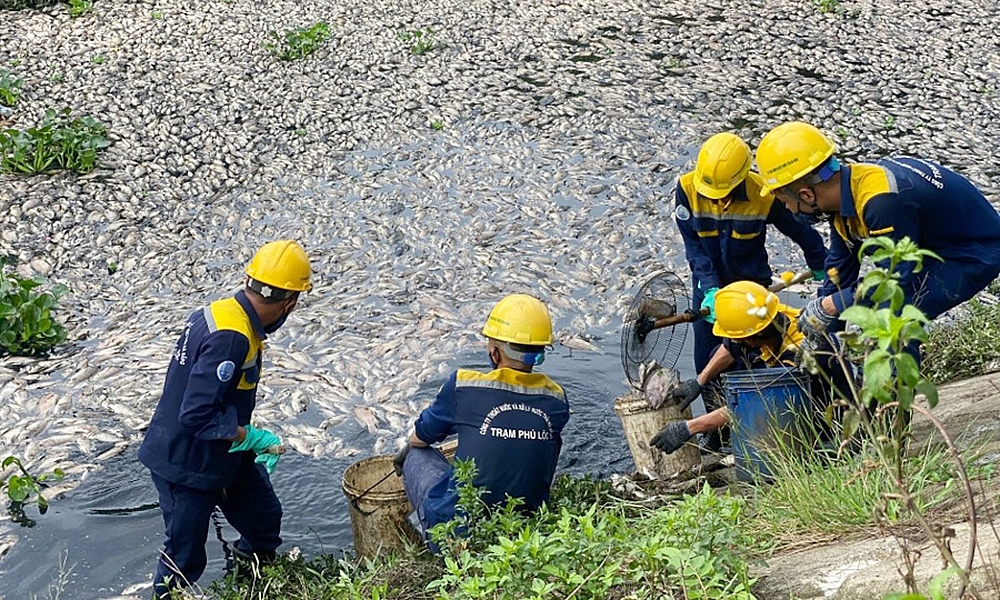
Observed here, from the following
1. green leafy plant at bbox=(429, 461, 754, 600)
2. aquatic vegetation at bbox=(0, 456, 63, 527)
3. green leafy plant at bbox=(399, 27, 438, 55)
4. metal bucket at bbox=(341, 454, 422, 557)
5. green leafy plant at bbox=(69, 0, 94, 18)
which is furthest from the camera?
green leafy plant at bbox=(69, 0, 94, 18)

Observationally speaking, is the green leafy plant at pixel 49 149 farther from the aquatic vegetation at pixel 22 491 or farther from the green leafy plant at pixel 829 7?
the green leafy plant at pixel 829 7

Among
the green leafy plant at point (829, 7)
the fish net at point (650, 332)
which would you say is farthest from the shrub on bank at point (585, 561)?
the green leafy plant at point (829, 7)

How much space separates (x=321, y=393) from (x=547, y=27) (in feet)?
27.2

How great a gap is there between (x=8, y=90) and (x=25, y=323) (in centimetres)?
545

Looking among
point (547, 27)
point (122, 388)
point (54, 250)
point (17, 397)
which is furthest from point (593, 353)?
point (547, 27)

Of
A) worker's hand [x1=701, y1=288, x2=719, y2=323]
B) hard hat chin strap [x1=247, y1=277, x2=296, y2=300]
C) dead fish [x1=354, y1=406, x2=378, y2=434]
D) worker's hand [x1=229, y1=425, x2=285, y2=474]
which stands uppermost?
hard hat chin strap [x1=247, y1=277, x2=296, y2=300]

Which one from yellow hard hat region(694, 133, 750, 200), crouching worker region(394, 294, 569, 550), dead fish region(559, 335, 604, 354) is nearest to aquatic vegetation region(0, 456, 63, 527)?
crouching worker region(394, 294, 569, 550)

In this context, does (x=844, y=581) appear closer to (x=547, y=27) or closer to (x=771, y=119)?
(x=771, y=119)

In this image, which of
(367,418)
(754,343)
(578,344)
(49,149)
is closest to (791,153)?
(754,343)

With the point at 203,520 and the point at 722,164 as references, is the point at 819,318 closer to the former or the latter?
the point at 722,164

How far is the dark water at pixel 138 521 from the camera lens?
572 cm

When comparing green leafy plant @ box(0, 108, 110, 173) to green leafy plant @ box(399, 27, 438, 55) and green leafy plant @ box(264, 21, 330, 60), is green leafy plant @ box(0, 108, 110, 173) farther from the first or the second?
green leafy plant @ box(399, 27, 438, 55)

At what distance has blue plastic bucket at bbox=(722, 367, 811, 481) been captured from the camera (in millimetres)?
5004

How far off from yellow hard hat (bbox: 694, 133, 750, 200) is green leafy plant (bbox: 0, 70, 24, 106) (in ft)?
29.7
